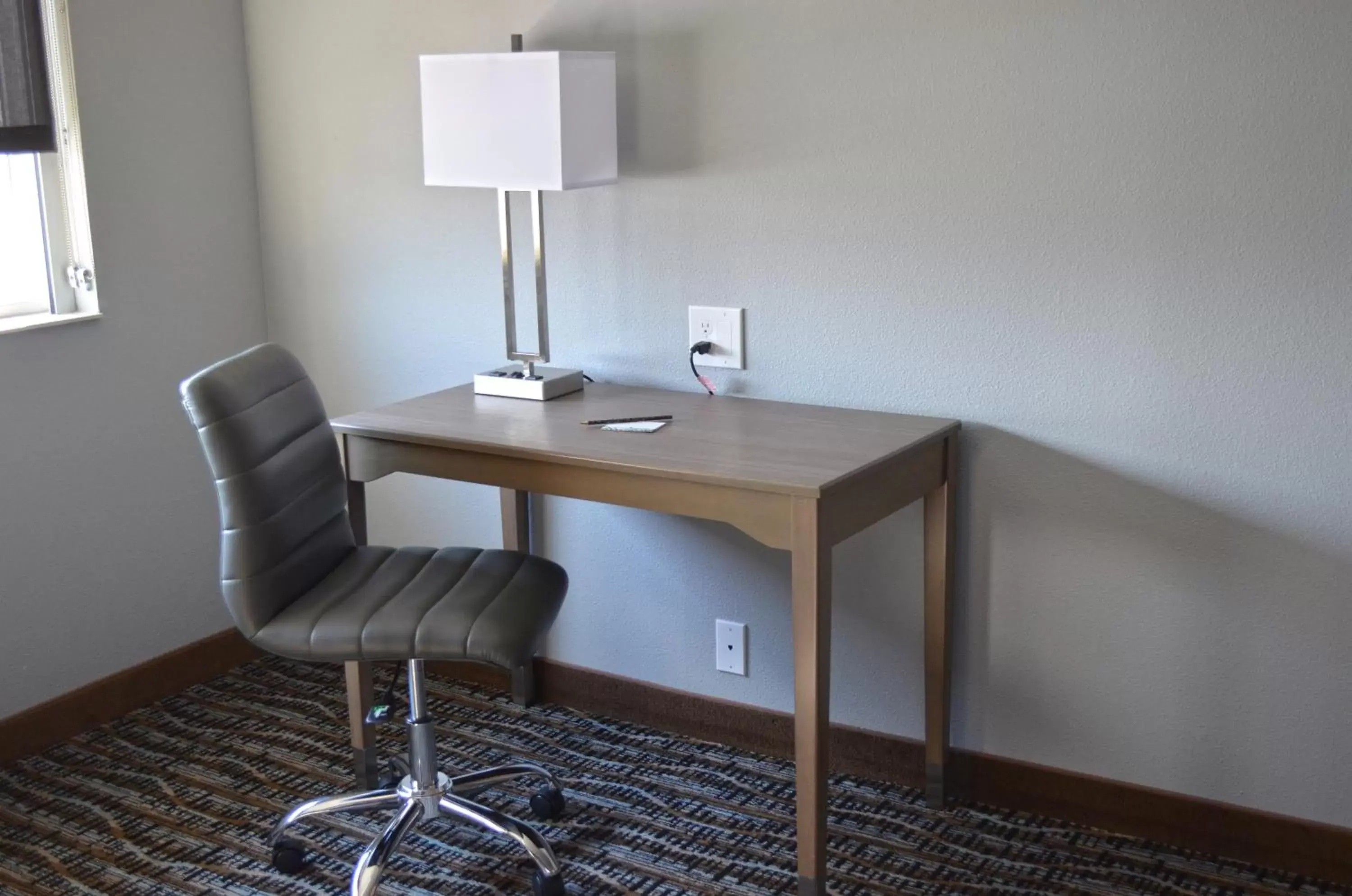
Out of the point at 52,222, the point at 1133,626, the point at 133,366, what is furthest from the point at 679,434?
the point at 52,222

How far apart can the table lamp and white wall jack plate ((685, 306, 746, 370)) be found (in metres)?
0.33

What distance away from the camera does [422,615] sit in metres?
2.25

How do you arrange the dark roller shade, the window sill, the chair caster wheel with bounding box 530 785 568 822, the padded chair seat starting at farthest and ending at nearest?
the window sill, the dark roller shade, the chair caster wheel with bounding box 530 785 568 822, the padded chair seat

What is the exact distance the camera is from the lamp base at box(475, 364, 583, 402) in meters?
2.72

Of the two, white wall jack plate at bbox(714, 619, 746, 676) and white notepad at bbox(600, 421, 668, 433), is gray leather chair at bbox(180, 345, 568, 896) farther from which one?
white wall jack plate at bbox(714, 619, 746, 676)

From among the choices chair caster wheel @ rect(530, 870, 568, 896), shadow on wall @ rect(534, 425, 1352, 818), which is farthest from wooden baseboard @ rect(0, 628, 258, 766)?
shadow on wall @ rect(534, 425, 1352, 818)

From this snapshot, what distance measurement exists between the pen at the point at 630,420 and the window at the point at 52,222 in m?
1.22

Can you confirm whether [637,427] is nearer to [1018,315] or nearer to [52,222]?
[1018,315]

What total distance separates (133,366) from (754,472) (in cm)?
165

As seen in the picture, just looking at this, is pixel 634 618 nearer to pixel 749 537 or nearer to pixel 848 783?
pixel 749 537

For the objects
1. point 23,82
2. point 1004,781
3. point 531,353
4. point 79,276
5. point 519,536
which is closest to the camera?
point 1004,781

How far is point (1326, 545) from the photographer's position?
2.25 metres

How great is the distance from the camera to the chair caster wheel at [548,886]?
229cm

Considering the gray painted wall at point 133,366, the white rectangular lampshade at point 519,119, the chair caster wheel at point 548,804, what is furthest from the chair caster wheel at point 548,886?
the gray painted wall at point 133,366
